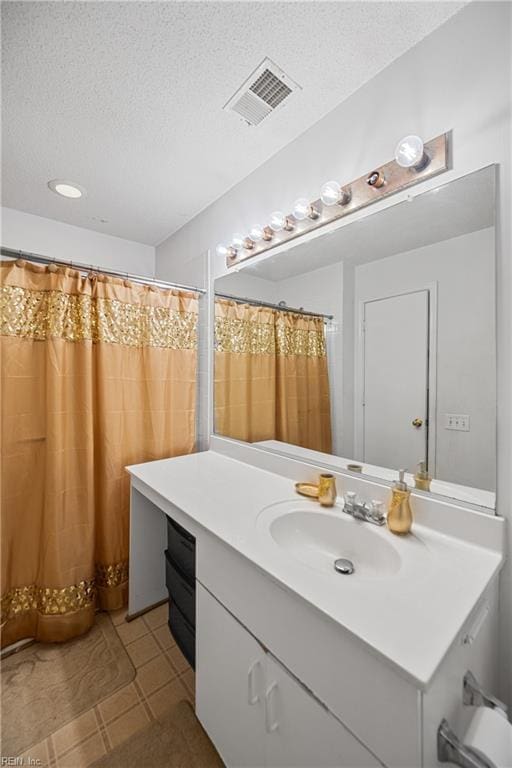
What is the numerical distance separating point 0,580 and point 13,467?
512mm

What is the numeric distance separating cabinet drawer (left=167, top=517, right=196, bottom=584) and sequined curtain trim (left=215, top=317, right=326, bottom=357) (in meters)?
0.97

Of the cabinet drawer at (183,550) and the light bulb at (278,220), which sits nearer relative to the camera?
the cabinet drawer at (183,550)

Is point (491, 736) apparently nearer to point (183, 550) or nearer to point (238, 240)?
point (183, 550)

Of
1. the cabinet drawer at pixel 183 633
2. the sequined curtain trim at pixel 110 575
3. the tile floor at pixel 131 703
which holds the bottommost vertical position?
the tile floor at pixel 131 703

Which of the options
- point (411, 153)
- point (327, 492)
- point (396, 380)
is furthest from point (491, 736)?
point (411, 153)

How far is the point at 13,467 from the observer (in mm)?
1453

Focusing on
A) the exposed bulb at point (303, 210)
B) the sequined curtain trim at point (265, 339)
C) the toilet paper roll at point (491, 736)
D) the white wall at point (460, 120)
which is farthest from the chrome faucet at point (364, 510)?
the exposed bulb at point (303, 210)

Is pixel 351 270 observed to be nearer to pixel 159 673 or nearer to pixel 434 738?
pixel 434 738

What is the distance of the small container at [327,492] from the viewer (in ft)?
3.75

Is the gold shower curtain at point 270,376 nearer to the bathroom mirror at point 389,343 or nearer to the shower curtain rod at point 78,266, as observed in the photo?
the bathroom mirror at point 389,343

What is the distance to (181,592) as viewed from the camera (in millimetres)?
1407

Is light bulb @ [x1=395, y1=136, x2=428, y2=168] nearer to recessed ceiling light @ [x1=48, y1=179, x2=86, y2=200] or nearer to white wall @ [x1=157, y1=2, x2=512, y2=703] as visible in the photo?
white wall @ [x1=157, y1=2, x2=512, y2=703]

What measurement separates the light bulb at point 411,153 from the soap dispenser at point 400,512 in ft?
3.39

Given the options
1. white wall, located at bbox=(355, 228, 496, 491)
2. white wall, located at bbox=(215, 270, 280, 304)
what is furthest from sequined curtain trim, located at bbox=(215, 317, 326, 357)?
white wall, located at bbox=(355, 228, 496, 491)
